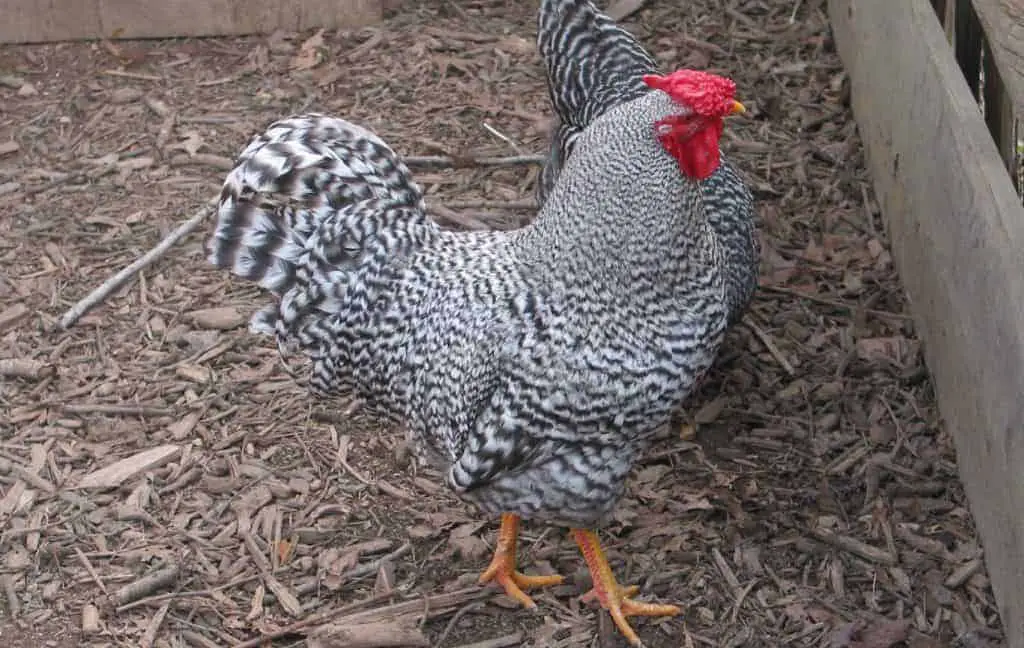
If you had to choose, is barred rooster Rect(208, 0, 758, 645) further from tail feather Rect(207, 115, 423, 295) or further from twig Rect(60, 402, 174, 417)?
twig Rect(60, 402, 174, 417)

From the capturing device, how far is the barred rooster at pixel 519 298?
4348 millimetres

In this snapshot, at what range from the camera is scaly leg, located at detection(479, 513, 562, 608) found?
503 cm

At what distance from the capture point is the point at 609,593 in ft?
16.0

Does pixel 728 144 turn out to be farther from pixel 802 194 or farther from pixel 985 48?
pixel 985 48

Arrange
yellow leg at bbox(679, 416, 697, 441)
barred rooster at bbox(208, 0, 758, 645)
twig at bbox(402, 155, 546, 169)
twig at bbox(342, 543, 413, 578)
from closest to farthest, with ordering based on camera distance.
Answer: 1. barred rooster at bbox(208, 0, 758, 645)
2. twig at bbox(342, 543, 413, 578)
3. yellow leg at bbox(679, 416, 697, 441)
4. twig at bbox(402, 155, 546, 169)

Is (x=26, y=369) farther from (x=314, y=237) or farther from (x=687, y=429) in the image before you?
(x=687, y=429)

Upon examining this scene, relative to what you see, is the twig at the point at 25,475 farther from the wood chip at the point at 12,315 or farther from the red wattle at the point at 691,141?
the red wattle at the point at 691,141

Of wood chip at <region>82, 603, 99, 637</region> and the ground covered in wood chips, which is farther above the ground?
the ground covered in wood chips

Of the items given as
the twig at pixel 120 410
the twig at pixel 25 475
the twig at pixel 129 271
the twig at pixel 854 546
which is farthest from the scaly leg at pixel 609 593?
the twig at pixel 129 271

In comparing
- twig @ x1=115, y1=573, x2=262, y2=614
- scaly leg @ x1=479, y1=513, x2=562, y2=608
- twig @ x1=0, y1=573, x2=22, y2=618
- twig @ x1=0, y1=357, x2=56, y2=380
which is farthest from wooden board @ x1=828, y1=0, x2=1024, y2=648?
twig @ x1=0, y1=357, x2=56, y2=380

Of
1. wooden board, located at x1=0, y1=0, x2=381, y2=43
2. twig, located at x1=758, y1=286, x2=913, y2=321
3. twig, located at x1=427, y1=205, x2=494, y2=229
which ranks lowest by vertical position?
twig, located at x1=758, y1=286, x2=913, y2=321

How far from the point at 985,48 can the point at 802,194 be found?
4.22ft

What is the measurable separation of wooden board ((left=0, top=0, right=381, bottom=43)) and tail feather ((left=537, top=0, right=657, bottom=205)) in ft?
7.87

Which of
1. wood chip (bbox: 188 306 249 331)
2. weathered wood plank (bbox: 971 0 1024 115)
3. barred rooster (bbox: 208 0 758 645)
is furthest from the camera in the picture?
wood chip (bbox: 188 306 249 331)
